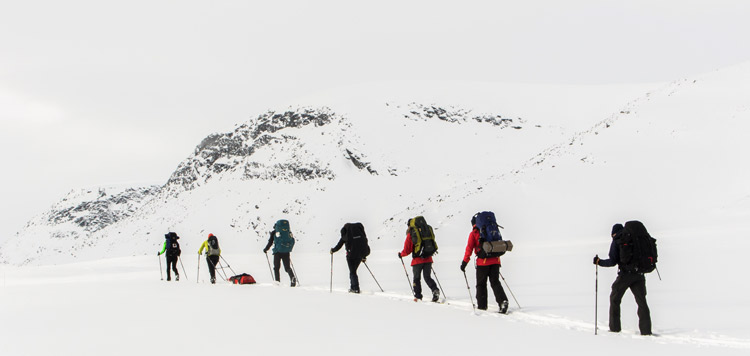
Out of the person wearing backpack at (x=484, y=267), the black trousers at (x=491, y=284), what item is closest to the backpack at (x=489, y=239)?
the person wearing backpack at (x=484, y=267)

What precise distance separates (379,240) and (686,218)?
18.1 m

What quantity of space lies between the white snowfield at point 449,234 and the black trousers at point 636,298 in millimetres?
249

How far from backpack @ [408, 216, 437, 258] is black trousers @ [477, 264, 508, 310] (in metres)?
1.33

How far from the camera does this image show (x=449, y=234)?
29.0 meters

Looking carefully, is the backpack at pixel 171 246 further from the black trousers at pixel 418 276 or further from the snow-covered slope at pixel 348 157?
the snow-covered slope at pixel 348 157

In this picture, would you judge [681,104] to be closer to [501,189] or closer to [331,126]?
[501,189]

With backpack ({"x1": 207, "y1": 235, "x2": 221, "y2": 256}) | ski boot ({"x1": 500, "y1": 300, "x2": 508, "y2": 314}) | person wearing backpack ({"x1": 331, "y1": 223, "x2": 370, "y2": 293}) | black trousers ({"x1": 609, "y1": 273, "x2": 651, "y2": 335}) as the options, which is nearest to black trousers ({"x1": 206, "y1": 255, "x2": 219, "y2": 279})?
backpack ({"x1": 207, "y1": 235, "x2": 221, "y2": 256})

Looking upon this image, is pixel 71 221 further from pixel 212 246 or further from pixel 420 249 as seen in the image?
pixel 420 249

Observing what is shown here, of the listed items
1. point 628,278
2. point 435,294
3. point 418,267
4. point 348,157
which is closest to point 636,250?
point 628,278

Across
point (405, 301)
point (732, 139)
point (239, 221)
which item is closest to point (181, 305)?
point (405, 301)

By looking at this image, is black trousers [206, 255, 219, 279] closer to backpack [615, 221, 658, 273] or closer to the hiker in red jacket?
the hiker in red jacket

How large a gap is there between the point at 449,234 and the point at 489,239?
66.1 ft

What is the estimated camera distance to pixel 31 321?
23.8 ft

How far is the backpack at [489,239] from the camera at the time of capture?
9.00m
